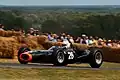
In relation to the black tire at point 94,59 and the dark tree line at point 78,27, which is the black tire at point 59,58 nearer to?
the black tire at point 94,59

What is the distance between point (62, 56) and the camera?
823 inches

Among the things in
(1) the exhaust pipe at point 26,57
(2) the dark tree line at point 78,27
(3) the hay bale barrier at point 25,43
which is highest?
(1) the exhaust pipe at point 26,57

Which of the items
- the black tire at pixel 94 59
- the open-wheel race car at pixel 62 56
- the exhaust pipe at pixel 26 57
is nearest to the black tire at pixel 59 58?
the open-wheel race car at pixel 62 56

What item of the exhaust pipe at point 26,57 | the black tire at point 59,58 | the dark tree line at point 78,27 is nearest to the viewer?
the black tire at point 59,58

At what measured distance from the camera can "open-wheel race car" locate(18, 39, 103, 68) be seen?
68.1 feet

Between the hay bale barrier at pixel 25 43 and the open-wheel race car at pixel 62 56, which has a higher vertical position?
the open-wheel race car at pixel 62 56

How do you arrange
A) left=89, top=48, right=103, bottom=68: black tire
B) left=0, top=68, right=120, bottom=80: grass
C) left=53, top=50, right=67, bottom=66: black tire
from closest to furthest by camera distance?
left=0, top=68, right=120, bottom=80: grass → left=53, top=50, right=67, bottom=66: black tire → left=89, top=48, right=103, bottom=68: black tire

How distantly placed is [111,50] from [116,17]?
5587 centimetres

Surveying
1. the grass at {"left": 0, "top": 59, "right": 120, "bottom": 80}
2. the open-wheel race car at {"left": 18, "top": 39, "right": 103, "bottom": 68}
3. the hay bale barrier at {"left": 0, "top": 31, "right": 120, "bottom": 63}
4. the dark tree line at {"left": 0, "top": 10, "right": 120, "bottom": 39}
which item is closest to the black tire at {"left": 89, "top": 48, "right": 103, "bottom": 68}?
the open-wheel race car at {"left": 18, "top": 39, "right": 103, "bottom": 68}

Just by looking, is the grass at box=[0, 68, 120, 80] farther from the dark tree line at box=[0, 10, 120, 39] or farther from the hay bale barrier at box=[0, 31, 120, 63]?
the dark tree line at box=[0, 10, 120, 39]

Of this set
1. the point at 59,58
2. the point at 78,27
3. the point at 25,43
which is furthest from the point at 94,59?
the point at 78,27

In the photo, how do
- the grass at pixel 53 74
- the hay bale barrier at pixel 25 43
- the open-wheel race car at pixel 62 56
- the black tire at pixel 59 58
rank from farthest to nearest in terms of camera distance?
1. the hay bale barrier at pixel 25 43
2. the open-wheel race car at pixel 62 56
3. the black tire at pixel 59 58
4. the grass at pixel 53 74

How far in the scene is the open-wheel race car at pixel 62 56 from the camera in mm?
20766

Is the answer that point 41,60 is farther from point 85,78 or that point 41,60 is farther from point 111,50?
point 111,50
